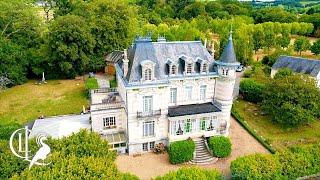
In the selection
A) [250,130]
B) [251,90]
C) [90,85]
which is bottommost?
[250,130]

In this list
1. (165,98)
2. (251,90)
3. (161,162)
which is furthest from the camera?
(251,90)

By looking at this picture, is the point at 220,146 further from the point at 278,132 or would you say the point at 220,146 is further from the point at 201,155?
the point at 278,132

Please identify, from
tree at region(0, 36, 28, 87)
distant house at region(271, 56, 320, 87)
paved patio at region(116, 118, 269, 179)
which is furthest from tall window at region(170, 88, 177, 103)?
tree at region(0, 36, 28, 87)

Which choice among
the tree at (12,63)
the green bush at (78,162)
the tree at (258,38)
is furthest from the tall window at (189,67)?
the tree at (258,38)

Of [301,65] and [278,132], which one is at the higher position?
[301,65]

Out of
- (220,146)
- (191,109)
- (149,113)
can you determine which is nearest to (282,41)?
(191,109)

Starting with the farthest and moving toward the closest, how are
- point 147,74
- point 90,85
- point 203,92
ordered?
point 90,85 → point 203,92 → point 147,74

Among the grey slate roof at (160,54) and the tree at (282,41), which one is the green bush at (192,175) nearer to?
Result: the grey slate roof at (160,54)
